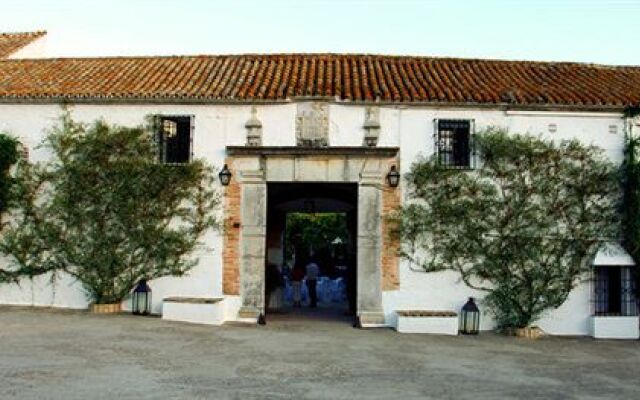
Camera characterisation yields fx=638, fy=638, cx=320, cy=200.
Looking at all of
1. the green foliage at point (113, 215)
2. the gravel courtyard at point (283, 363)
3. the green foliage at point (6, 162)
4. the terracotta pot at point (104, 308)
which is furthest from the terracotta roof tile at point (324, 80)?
the gravel courtyard at point (283, 363)

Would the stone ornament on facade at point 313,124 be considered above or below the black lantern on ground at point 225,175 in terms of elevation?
above

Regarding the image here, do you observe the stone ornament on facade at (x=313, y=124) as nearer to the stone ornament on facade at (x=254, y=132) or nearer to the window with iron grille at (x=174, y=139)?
the stone ornament on facade at (x=254, y=132)

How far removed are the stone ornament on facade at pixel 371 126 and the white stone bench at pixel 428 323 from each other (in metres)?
3.76

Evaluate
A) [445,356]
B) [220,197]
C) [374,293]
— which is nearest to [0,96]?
[220,197]

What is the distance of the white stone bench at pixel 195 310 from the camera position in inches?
518

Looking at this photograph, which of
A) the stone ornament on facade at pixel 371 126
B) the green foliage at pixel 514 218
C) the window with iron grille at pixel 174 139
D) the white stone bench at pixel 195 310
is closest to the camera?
the white stone bench at pixel 195 310

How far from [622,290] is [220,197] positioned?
29.5 feet

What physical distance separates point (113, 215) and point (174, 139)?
2.17 metres

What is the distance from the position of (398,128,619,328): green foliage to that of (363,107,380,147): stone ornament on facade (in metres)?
1.09

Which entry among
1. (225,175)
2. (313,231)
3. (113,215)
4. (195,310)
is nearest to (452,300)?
(195,310)

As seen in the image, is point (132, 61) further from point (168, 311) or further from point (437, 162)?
point (437, 162)

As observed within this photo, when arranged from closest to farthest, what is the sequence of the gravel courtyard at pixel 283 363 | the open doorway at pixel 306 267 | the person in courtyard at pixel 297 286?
the gravel courtyard at pixel 283 363
the open doorway at pixel 306 267
the person in courtyard at pixel 297 286

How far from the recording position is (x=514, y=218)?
1380cm

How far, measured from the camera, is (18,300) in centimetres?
1445
